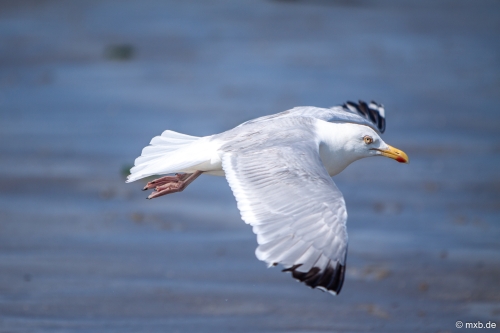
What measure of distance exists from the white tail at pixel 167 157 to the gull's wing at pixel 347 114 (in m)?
0.54

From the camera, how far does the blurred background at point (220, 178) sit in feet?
24.6

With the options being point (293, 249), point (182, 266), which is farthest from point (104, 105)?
point (293, 249)

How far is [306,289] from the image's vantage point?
779cm

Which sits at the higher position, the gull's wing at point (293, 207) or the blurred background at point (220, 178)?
the gull's wing at point (293, 207)

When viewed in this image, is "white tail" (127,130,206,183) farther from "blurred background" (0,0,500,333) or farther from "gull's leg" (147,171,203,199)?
"blurred background" (0,0,500,333)

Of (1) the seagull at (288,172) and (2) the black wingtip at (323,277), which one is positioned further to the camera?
(1) the seagull at (288,172)

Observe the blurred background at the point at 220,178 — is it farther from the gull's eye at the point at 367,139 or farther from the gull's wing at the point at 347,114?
the gull's eye at the point at 367,139

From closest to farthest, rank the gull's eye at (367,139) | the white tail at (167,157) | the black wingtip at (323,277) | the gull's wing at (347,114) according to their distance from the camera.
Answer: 1. the black wingtip at (323,277)
2. the white tail at (167,157)
3. the gull's eye at (367,139)
4. the gull's wing at (347,114)

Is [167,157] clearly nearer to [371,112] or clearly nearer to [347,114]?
[347,114]

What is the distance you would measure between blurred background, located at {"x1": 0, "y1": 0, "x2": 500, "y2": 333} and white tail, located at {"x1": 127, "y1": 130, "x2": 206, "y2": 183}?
1500mm

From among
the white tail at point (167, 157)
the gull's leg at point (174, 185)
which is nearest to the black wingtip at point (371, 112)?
the white tail at point (167, 157)

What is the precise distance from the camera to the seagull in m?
4.79

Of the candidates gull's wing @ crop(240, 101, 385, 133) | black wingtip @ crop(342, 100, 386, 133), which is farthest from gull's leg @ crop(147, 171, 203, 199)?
black wingtip @ crop(342, 100, 386, 133)

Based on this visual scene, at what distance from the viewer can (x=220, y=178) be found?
35.5 feet
